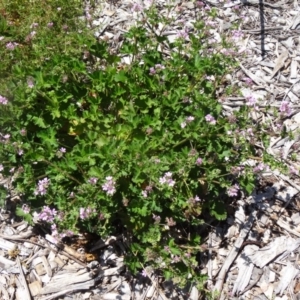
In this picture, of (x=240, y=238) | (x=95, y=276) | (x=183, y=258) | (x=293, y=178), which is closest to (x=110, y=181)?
(x=183, y=258)

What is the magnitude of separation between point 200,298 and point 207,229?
472 millimetres

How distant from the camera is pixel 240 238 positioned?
134 inches

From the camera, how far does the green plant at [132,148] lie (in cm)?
288

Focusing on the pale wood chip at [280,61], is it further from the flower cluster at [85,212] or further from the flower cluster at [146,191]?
the flower cluster at [85,212]

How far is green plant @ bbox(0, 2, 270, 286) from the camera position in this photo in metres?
2.88

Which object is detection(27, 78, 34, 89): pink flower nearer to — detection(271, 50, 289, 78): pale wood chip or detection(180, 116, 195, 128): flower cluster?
detection(180, 116, 195, 128): flower cluster

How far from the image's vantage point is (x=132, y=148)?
2928 mm

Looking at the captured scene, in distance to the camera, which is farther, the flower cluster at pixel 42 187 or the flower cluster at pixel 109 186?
the flower cluster at pixel 42 187

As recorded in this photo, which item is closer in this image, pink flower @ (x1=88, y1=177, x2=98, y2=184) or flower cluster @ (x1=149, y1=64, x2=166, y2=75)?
pink flower @ (x1=88, y1=177, x2=98, y2=184)

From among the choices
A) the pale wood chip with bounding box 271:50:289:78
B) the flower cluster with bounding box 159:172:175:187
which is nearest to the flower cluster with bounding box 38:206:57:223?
the flower cluster with bounding box 159:172:175:187

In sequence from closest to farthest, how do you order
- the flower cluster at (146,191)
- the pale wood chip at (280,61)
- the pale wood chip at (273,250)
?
the flower cluster at (146,191), the pale wood chip at (273,250), the pale wood chip at (280,61)

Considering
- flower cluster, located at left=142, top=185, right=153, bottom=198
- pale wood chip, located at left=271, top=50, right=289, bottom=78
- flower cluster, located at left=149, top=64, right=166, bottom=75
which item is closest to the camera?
flower cluster, located at left=142, top=185, right=153, bottom=198

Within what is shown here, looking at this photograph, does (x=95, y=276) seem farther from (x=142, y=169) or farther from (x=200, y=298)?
(x=142, y=169)

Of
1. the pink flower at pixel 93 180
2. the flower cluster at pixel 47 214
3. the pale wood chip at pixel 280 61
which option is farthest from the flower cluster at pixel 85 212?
the pale wood chip at pixel 280 61
